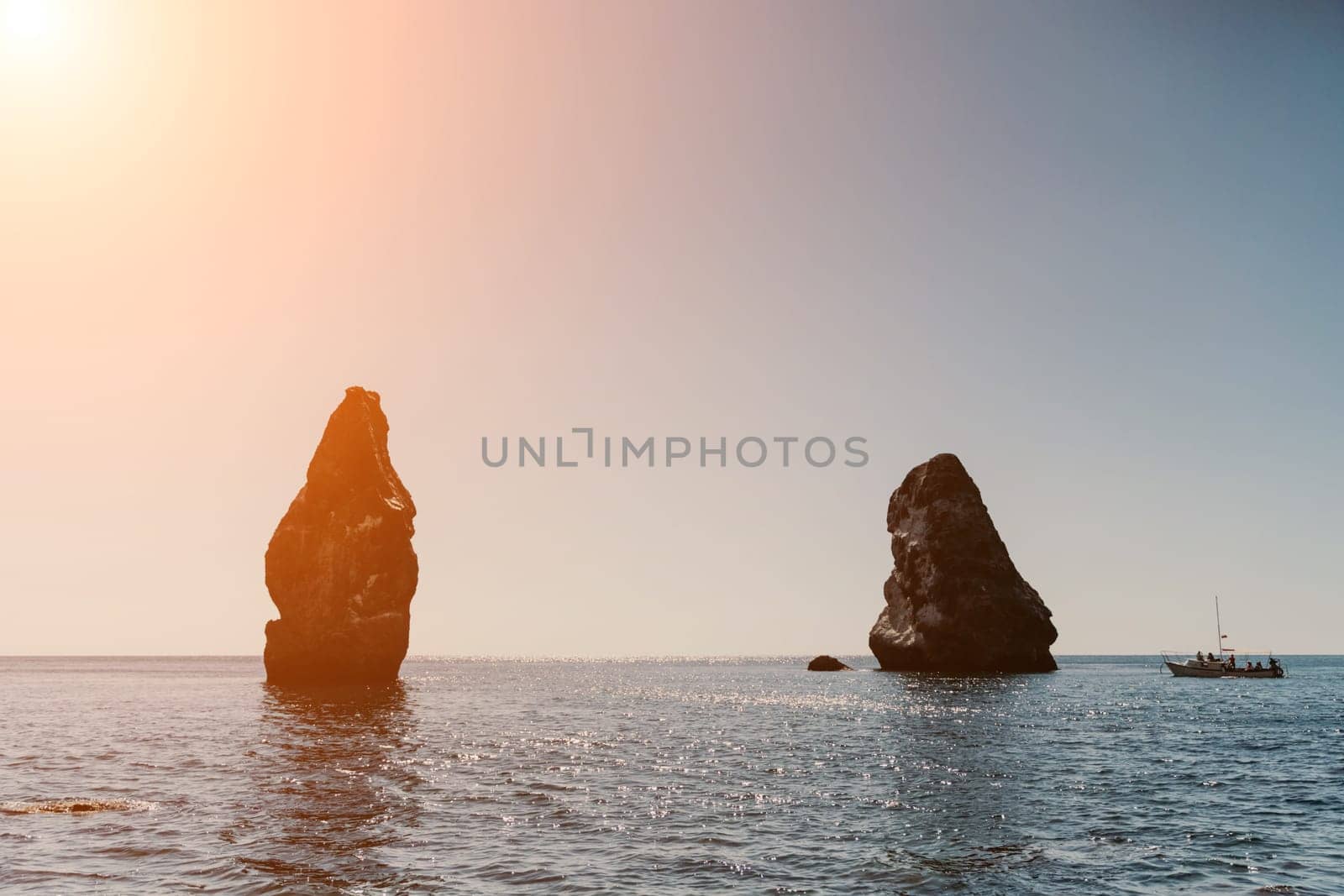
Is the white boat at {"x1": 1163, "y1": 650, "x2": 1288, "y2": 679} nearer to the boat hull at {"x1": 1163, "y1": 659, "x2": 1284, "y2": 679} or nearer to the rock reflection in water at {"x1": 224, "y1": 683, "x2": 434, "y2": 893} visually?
the boat hull at {"x1": 1163, "y1": 659, "x2": 1284, "y2": 679}

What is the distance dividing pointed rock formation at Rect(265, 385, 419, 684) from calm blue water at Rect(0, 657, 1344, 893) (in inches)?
1005

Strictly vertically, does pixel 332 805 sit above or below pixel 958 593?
below

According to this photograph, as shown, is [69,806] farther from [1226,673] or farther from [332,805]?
[1226,673]

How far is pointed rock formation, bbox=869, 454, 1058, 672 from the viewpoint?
99.8 metres

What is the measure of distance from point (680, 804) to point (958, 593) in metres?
83.0

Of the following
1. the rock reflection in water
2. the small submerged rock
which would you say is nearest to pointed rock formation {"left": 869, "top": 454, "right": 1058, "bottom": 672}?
the rock reflection in water

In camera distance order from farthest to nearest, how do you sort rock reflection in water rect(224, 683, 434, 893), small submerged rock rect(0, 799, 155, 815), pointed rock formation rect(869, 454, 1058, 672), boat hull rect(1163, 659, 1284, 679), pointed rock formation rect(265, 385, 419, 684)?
boat hull rect(1163, 659, 1284, 679)
pointed rock formation rect(869, 454, 1058, 672)
pointed rock formation rect(265, 385, 419, 684)
small submerged rock rect(0, 799, 155, 815)
rock reflection in water rect(224, 683, 434, 893)

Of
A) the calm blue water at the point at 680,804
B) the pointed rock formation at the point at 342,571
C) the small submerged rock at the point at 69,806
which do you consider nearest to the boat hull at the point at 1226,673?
the calm blue water at the point at 680,804

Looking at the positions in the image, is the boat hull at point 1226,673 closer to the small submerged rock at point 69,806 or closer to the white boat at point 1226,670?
the white boat at point 1226,670

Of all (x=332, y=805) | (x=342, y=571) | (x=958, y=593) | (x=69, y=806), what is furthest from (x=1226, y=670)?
(x=69, y=806)

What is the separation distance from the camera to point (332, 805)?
79.5 feet

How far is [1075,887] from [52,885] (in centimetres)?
1971

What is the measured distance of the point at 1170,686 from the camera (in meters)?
90.6

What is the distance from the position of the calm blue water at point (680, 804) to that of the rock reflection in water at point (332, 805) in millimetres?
121
